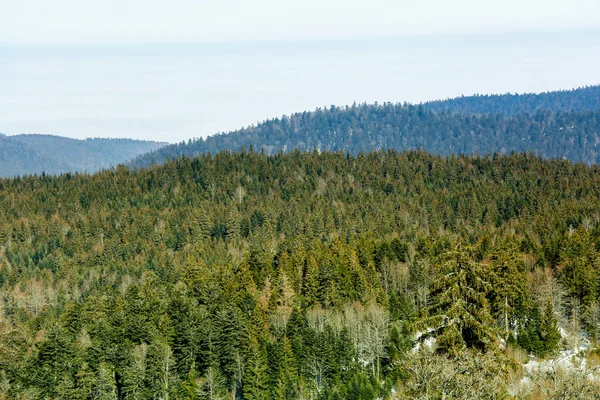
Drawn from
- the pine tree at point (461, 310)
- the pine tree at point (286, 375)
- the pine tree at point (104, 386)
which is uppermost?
the pine tree at point (461, 310)

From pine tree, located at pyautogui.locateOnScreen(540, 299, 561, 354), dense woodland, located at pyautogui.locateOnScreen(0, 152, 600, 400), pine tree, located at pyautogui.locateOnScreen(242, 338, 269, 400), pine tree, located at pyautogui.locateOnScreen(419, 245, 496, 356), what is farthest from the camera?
pine tree, located at pyautogui.locateOnScreen(540, 299, 561, 354)

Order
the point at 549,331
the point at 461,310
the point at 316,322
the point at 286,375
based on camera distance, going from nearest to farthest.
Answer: the point at 461,310, the point at 286,375, the point at 549,331, the point at 316,322

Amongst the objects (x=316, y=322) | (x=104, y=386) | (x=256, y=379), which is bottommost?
(x=256, y=379)

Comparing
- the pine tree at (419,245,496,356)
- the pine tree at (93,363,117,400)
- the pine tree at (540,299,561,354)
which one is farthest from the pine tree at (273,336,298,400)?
the pine tree at (419,245,496,356)

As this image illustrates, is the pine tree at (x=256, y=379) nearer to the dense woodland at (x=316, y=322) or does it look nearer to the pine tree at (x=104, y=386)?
the dense woodland at (x=316, y=322)

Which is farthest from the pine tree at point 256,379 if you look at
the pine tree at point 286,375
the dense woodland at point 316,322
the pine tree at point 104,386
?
the pine tree at point 104,386

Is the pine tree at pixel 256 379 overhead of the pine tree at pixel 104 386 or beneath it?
beneath

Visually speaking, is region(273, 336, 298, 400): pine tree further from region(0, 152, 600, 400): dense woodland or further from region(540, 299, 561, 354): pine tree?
region(540, 299, 561, 354): pine tree

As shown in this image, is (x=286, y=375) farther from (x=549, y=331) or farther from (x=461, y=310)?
(x=461, y=310)

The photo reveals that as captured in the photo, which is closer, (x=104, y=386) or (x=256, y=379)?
(x=104, y=386)

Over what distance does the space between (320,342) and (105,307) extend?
29761mm

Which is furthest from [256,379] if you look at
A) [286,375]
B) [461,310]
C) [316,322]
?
[461,310]

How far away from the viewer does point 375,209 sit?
591ft

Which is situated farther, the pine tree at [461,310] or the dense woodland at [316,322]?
the dense woodland at [316,322]
